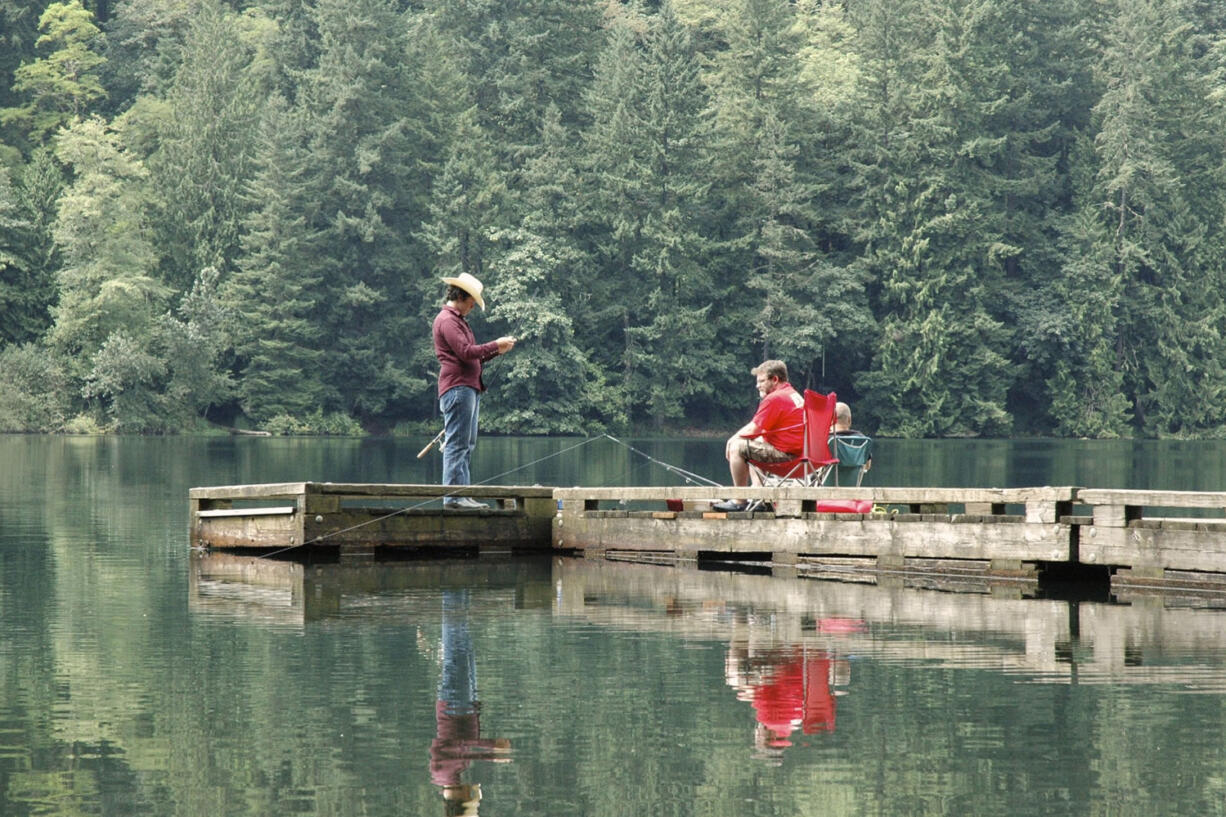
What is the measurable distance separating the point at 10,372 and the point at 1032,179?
33.7 m

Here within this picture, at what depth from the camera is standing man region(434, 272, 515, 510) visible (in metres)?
14.2

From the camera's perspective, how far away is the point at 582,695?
8195 mm

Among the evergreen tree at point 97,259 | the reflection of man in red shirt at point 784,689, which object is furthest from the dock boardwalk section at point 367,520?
the evergreen tree at point 97,259

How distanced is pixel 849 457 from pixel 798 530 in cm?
83

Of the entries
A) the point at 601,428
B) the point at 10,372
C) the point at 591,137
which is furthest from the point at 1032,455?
the point at 10,372

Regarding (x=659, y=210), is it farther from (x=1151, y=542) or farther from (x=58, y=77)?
(x=1151, y=542)

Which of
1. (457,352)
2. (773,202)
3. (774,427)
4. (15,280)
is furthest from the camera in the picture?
(773,202)

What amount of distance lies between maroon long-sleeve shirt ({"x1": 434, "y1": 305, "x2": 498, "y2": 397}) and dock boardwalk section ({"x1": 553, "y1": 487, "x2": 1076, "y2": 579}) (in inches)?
58.7

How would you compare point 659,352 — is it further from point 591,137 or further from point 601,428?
point 591,137

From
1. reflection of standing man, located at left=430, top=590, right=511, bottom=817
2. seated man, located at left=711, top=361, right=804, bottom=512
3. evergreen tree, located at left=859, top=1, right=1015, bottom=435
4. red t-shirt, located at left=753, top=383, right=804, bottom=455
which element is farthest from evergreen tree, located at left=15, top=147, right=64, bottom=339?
reflection of standing man, located at left=430, top=590, right=511, bottom=817

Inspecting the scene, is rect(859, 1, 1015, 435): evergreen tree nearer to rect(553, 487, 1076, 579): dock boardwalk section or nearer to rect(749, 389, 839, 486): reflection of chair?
rect(553, 487, 1076, 579): dock boardwalk section

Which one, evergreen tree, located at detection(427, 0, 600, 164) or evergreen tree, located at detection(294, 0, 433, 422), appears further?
evergreen tree, located at detection(427, 0, 600, 164)

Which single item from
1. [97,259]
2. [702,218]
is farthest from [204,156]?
[702,218]

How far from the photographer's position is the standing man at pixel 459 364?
14203 mm
